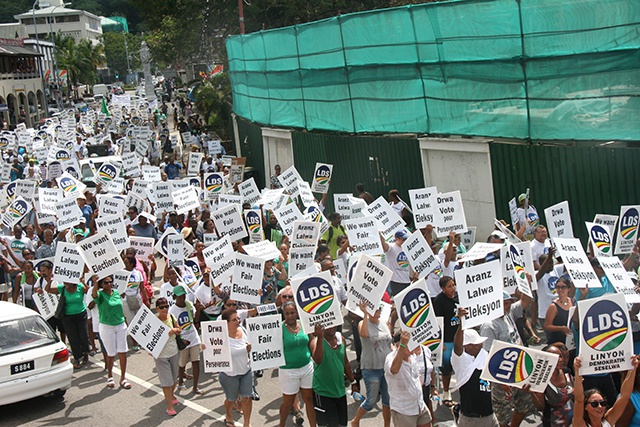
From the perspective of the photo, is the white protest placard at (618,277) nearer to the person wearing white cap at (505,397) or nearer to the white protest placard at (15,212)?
the person wearing white cap at (505,397)

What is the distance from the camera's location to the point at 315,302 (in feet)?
29.4

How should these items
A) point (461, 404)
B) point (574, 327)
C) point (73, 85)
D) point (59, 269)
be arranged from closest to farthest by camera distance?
point (461, 404) → point (574, 327) → point (59, 269) → point (73, 85)

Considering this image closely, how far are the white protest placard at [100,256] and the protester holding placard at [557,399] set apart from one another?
21.9ft

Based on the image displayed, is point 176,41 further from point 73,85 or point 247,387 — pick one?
point 73,85

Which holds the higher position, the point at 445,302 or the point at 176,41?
the point at 176,41

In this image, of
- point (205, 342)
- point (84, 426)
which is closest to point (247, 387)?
point (205, 342)

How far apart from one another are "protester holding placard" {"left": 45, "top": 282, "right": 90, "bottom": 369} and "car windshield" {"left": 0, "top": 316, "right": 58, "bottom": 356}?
1.07 meters

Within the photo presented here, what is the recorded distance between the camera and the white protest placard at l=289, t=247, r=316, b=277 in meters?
11.8

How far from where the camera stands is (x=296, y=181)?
16859 mm

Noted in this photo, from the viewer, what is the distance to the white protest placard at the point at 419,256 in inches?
436

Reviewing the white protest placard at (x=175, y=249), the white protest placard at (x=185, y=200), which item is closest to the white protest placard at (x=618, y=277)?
the white protest placard at (x=175, y=249)

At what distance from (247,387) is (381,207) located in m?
4.14

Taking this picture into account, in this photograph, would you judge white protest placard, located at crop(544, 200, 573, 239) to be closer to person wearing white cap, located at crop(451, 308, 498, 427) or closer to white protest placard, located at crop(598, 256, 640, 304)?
white protest placard, located at crop(598, 256, 640, 304)

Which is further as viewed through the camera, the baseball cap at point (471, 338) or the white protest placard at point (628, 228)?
the white protest placard at point (628, 228)
